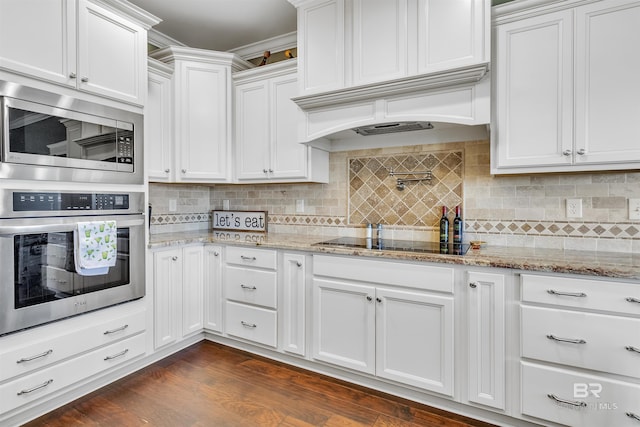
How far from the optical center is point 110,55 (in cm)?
217

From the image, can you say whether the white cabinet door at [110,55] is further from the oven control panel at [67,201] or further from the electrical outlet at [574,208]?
the electrical outlet at [574,208]

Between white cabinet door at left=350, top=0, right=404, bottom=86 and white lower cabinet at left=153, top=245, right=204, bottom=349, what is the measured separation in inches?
73.0

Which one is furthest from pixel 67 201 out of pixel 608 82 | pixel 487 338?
pixel 608 82

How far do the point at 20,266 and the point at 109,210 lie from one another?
538mm

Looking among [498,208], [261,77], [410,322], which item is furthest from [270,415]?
[261,77]

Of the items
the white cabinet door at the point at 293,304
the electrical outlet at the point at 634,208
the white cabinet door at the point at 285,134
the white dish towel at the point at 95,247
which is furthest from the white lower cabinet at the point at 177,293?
the electrical outlet at the point at 634,208

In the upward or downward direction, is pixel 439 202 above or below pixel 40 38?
below

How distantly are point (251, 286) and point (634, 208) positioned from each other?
8.27 feet

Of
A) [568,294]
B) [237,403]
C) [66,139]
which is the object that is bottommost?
[237,403]

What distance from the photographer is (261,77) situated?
2.94 metres

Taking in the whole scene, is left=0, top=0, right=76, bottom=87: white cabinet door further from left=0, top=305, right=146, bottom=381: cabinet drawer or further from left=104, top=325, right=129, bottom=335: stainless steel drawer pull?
left=104, top=325, right=129, bottom=335: stainless steel drawer pull

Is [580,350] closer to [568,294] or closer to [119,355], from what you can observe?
[568,294]

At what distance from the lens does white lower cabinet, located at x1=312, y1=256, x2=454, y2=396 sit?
1.97m

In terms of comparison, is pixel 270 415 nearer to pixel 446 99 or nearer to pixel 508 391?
pixel 508 391
